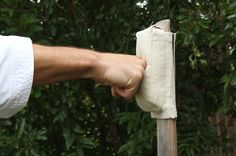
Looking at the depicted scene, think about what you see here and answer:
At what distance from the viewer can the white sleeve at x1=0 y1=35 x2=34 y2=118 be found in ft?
3.78

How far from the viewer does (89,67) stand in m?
1.52

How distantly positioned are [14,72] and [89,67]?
380mm

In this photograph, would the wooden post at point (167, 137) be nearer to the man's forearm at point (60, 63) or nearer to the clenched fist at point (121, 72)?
the clenched fist at point (121, 72)

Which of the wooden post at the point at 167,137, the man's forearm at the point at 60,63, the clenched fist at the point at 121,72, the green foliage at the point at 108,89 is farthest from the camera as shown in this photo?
the green foliage at the point at 108,89

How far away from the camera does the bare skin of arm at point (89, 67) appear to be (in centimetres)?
135

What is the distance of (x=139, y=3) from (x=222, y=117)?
87 centimetres

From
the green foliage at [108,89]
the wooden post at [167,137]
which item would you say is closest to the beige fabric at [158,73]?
the wooden post at [167,137]

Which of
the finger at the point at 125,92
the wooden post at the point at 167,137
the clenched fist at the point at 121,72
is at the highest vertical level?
the clenched fist at the point at 121,72

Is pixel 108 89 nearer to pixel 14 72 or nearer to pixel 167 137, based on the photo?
pixel 167 137

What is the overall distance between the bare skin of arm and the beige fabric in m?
0.03

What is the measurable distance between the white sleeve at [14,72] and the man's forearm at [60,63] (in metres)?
0.06

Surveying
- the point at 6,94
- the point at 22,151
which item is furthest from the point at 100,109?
the point at 6,94

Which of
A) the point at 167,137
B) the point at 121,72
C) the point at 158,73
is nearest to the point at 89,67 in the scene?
the point at 121,72

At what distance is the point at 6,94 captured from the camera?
45.9 inches
